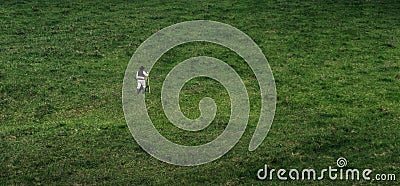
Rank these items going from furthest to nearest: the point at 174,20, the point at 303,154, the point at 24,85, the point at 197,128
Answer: the point at 174,20, the point at 24,85, the point at 197,128, the point at 303,154

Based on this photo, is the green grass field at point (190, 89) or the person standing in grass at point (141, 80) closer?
the green grass field at point (190, 89)

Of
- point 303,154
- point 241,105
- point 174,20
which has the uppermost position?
point 174,20

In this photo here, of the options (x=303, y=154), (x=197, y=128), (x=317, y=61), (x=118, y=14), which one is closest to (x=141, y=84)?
(x=197, y=128)

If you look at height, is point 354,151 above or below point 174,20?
below

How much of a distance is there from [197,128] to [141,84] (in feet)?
7.42

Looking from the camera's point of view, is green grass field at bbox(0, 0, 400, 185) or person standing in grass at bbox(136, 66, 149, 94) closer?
green grass field at bbox(0, 0, 400, 185)

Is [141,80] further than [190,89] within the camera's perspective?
No

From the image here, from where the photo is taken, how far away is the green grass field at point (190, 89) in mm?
13891

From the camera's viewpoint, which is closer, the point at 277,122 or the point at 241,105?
the point at 277,122

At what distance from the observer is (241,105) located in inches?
675

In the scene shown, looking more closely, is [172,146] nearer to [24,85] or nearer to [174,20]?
[24,85]

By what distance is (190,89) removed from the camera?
18312 millimetres

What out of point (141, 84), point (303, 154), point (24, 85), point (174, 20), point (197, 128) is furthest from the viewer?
point (174, 20)

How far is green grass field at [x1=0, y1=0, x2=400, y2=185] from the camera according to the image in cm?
1389
